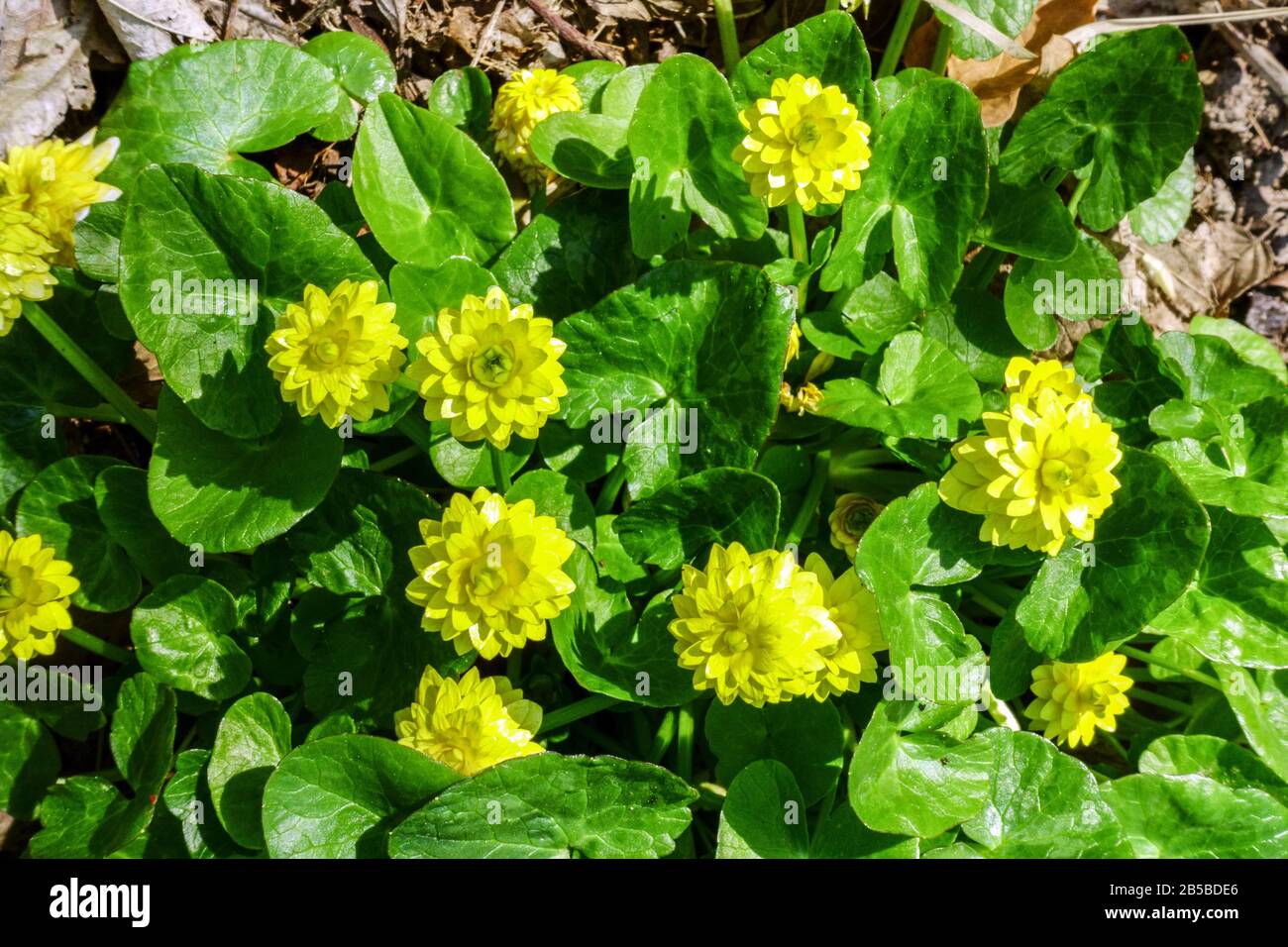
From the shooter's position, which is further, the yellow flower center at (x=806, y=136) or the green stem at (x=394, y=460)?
the green stem at (x=394, y=460)

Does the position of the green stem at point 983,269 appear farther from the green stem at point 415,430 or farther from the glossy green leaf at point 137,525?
the glossy green leaf at point 137,525

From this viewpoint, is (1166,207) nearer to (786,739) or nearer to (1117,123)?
(1117,123)

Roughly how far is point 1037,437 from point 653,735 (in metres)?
1.15

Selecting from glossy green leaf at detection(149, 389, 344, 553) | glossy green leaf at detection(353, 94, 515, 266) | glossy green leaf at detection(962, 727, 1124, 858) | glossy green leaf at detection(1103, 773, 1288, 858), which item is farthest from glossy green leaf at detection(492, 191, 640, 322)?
glossy green leaf at detection(1103, 773, 1288, 858)

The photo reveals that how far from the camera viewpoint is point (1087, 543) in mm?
2223

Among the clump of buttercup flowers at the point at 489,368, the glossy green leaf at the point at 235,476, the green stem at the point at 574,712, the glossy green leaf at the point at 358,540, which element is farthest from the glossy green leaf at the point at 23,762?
the clump of buttercup flowers at the point at 489,368

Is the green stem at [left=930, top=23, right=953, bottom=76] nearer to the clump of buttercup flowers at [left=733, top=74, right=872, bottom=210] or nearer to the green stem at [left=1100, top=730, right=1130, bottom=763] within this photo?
the clump of buttercup flowers at [left=733, top=74, right=872, bottom=210]

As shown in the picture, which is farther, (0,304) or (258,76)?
(258,76)

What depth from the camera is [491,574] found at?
1825 mm

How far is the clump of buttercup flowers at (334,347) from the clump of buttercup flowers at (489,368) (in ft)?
0.30

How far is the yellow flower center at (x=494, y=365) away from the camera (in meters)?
1.85
